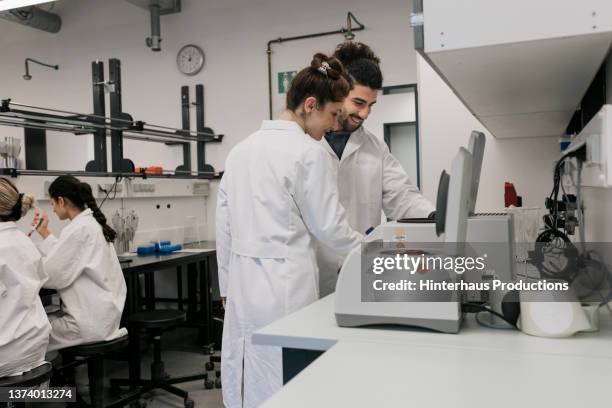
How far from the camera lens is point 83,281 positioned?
7.72ft

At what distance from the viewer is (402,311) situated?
41.4 inches

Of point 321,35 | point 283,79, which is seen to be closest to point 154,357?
point 283,79

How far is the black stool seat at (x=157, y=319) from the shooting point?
2.59m

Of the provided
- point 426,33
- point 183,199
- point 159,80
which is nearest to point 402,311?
point 426,33

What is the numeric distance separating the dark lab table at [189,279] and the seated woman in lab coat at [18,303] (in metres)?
0.76

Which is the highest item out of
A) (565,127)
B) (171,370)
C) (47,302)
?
(565,127)

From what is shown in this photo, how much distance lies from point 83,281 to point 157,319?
1.45ft

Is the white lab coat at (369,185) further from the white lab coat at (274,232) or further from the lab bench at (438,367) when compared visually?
the lab bench at (438,367)

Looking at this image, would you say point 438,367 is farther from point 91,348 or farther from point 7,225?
point 91,348

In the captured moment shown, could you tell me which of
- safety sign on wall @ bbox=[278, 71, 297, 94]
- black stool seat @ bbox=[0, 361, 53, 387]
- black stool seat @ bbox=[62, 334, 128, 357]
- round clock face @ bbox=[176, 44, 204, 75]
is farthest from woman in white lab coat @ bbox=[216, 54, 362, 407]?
round clock face @ bbox=[176, 44, 204, 75]

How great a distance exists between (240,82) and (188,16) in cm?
80

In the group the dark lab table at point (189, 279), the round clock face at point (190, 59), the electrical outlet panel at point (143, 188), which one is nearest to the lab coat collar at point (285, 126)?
the dark lab table at point (189, 279)

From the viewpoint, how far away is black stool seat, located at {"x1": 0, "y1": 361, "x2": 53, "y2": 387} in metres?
1.85

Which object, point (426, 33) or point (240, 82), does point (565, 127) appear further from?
point (240, 82)
